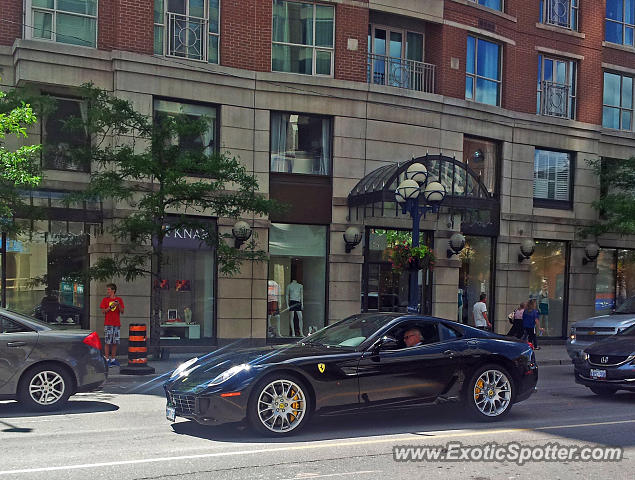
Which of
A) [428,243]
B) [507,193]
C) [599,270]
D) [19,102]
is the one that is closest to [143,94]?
[19,102]

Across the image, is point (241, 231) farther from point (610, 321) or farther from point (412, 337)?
point (412, 337)

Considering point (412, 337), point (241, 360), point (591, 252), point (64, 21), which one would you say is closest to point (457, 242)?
point (591, 252)

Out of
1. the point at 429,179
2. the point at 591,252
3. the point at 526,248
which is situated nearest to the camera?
the point at 429,179

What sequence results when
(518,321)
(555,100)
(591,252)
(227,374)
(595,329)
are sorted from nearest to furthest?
(227,374)
(595,329)
(518,321)
(591,252)
(555,100)

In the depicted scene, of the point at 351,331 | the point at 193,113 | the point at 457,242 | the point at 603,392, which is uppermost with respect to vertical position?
the point at 193,113

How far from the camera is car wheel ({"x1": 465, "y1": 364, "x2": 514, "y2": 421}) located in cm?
945

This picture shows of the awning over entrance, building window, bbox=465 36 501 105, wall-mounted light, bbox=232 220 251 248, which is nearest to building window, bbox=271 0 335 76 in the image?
the awning over entrance

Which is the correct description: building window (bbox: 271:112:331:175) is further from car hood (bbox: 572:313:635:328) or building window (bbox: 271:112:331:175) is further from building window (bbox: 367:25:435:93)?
car hood (bbox: 572:313:635:328)

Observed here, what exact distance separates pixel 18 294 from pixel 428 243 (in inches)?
454

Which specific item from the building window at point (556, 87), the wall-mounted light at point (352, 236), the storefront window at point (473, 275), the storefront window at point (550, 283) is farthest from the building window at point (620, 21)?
the wall-mounted light at point (352, 236)

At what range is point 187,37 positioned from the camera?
758 inches

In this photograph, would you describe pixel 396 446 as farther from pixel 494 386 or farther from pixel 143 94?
pixel 143 94

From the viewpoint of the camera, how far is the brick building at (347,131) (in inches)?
709

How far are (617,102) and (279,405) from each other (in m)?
22.6
